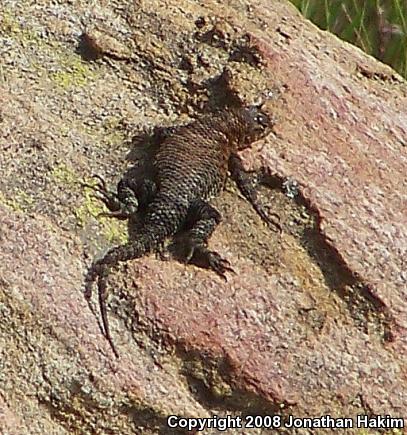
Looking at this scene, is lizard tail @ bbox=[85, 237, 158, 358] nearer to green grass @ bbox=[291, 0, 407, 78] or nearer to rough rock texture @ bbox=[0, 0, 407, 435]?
rough rock texture @ bbox=[0, 0, 407, 435]

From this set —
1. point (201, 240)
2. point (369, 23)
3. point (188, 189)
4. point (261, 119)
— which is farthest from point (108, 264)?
point (369, 23)

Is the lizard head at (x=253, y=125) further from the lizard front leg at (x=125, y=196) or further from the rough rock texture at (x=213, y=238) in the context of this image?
the lizard front leg at (x=125, y=196)

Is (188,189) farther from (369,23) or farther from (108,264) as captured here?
(369,23)

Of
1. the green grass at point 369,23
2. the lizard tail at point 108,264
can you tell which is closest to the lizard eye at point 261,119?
the lizard tail at point 108,264

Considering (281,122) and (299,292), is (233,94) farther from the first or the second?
(299,292)

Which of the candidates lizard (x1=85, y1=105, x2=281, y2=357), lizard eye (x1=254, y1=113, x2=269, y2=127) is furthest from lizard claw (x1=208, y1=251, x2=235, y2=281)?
lizard eye (x1=254, y1=113, x2=269, y2=127)

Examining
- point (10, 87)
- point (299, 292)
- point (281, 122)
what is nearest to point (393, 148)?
point (281, 122)
